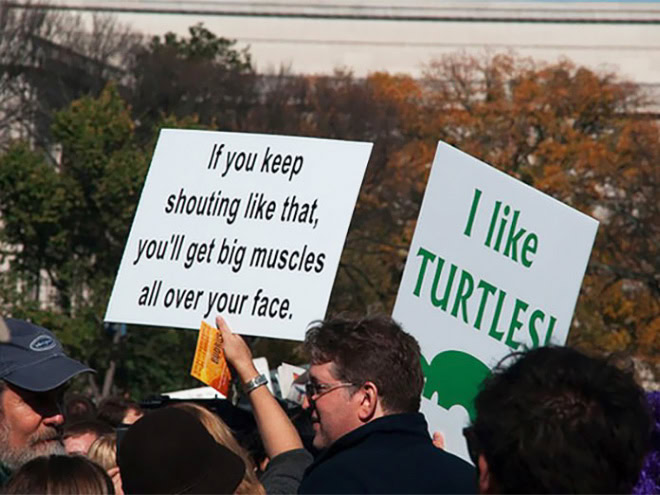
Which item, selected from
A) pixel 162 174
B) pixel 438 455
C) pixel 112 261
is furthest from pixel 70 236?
pixel 438 455

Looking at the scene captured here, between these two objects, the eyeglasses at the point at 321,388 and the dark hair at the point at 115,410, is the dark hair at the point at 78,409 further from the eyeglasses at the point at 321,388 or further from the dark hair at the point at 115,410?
the eyeglasses at the point at 321,388

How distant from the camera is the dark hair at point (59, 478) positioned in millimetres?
4258

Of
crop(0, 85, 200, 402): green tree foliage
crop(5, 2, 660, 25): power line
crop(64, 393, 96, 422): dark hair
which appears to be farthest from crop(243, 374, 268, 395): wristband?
crop(5, 2, 660, 25): power line

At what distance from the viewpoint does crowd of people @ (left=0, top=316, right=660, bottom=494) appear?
323 centimetres

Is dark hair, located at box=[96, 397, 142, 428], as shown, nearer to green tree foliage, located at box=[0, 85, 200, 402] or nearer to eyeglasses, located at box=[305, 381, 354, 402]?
eyeglasses, located at box=[305, 381, 354, 402]

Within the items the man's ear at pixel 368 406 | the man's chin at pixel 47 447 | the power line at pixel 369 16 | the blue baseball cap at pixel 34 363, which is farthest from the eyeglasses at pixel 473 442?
the power line at pixel 369 16

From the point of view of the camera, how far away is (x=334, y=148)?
641 cm

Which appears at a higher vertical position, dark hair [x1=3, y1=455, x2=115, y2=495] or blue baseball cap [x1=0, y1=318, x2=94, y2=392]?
blue baseball cap [x1=0, y1=318, x2=94, y2=392]

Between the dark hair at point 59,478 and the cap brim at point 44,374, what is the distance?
0.68 m

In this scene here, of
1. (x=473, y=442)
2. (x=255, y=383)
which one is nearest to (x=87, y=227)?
(x=255, y=383)

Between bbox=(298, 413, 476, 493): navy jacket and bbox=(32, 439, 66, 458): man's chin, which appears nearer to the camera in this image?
bbox=(298, 413, 476, 493): navy jacket

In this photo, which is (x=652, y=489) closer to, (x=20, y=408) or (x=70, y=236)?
(x=20, y=408)

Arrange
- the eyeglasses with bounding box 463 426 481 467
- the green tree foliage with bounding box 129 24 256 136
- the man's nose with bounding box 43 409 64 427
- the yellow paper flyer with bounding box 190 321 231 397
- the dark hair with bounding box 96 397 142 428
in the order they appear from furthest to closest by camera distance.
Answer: the green tree foliage with bounding box 129 24 256 136 < the dark hair with bounding box 96 397 142 428 < the yellow paper flyer with bounding box 190 321 231 397 < the man's nose with bounding box 43 409 64 427 < the eyeglasses with bounding box 463 426 481 467

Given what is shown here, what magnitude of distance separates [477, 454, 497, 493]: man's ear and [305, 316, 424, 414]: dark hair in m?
1.23
